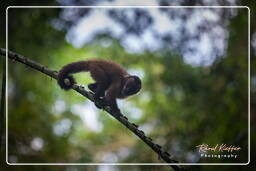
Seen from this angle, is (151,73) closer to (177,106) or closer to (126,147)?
(177,106)

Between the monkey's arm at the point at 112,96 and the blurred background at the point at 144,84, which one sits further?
the blurred background at the point at 144,84

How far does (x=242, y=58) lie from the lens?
209 inches

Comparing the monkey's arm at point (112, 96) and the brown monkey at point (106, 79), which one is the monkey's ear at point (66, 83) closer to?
the brown monkey at point (106, 79)

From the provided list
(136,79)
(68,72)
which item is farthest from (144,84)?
(68,72)

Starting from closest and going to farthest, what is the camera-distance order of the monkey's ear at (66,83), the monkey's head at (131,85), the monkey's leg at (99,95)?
1. the monkey's ear at (66,83)
2. the monkey's leg at (99,95)
3. the monkey's head at (131,85)

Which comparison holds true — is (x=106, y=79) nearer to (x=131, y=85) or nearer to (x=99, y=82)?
(x=99, y=82)

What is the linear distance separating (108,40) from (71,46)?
40cm

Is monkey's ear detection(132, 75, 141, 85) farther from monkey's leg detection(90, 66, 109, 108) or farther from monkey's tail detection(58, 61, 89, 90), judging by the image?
monkey's tail detection(58, 61, 89, 90)

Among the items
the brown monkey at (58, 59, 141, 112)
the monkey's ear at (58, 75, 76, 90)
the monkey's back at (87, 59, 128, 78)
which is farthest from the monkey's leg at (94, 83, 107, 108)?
the monkey's ear at (58, 75, 76, 90)

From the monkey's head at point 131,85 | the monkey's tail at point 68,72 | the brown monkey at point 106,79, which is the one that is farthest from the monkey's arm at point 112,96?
the monkey's tail at point 68,72

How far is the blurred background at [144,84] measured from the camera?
469 centimetres

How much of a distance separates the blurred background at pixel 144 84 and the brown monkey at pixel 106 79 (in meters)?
0.22

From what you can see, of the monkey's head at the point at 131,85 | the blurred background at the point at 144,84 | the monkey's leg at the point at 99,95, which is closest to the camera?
the monkey's leg at the point at 99,95

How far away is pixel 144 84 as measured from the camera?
17.2 ft
